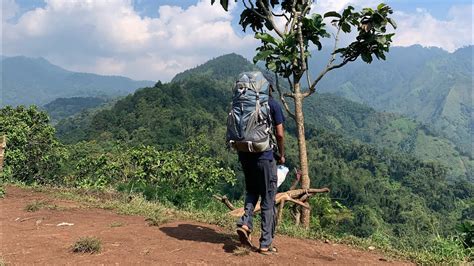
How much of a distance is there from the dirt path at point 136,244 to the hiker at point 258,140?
382mm

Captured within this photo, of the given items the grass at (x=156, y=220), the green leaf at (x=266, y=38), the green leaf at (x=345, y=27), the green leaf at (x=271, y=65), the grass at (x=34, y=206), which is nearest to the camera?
the grass at (x=156, y=220)

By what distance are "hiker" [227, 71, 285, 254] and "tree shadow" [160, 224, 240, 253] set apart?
247 millimetres

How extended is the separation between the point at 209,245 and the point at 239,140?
1454 mm

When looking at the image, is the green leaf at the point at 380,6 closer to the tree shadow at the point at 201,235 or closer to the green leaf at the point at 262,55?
the green leaf at the point at 262,55

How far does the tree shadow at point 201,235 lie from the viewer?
5379mm

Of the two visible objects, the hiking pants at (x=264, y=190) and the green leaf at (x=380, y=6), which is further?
the green leaf at (x=380, y=6)

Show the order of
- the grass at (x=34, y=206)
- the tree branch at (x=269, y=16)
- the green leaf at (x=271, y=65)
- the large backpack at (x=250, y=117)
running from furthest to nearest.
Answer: the tree branch at (x=269, y=16)
the green leaf at (x=271, y=65)
the grass at (x=34, y=206)
the large backpack at (x=250, y=117)

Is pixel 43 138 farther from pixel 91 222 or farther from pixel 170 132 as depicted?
pixel 170 132

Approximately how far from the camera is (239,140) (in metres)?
4.89

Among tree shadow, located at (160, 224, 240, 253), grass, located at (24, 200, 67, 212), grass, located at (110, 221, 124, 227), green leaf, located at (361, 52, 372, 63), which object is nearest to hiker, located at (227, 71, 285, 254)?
tree shadow, located at (160, 224, 240, 253)

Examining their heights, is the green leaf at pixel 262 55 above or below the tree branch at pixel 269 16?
below

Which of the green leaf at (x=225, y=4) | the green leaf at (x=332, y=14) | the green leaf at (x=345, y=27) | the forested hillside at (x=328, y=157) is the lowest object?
the forested hillside at (x=328, y=157)

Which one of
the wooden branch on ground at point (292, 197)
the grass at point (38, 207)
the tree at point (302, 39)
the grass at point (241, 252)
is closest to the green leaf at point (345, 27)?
the tree at point (302, 39)

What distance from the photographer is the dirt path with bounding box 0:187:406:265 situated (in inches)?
187
